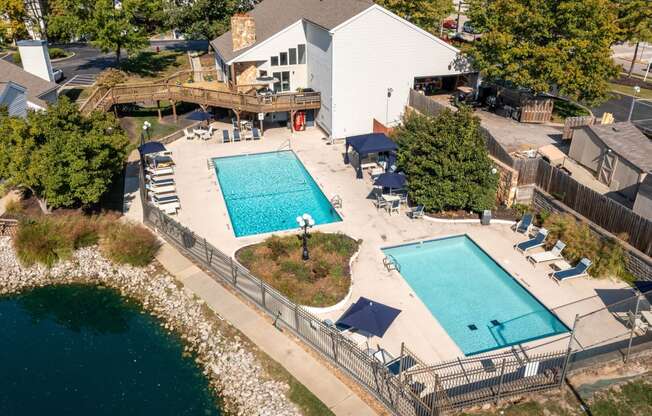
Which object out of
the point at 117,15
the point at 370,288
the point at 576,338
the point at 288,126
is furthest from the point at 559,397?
the point at 117,15

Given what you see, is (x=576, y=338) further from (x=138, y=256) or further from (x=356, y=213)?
(x=138, y=256)

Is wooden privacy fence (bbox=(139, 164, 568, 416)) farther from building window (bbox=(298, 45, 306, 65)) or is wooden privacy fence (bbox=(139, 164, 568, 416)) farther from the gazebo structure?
building window (bbox=(298, 45, 306, 65))

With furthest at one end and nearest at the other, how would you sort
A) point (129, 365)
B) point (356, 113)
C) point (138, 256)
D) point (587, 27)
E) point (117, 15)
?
point (117, 15)
point (356, 113)
point (587, 27)
point (138, 256)
point (129, 365)

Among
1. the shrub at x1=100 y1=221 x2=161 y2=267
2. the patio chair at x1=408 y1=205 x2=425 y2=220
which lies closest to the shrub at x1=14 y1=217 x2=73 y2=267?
the shrub at x1=100 y1=221 x2=161 y2=267

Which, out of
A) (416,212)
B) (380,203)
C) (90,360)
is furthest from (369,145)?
(90,360)

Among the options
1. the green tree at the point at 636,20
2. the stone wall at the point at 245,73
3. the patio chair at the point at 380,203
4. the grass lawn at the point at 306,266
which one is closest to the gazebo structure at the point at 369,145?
Answer: the patio chair at the point at 380,203

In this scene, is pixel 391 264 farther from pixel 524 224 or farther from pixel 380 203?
pixel 524 224
